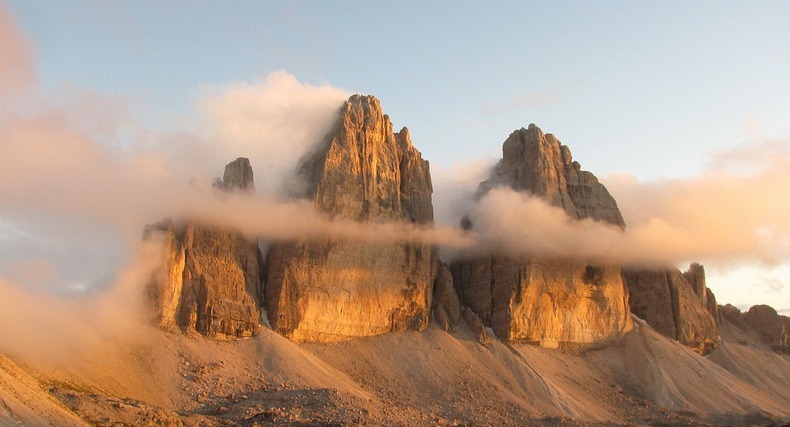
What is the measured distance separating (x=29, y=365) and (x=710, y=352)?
7576 cm

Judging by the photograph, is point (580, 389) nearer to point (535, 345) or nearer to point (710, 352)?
point (535, 345)

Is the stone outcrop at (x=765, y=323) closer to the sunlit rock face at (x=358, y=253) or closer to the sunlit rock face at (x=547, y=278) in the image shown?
the sunlit rock face at (x=547, y=278)

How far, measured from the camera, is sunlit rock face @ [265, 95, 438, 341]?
71562 millimetres

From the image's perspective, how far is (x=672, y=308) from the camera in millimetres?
94250

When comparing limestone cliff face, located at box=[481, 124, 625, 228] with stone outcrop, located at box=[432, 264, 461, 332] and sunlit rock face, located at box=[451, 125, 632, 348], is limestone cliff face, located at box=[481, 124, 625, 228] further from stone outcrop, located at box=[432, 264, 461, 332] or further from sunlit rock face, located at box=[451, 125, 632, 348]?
stone outcrop, located at box=[432, 264, 461, 332]

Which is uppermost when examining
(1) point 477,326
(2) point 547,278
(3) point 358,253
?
(3) point 358,253

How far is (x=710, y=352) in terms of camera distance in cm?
9569

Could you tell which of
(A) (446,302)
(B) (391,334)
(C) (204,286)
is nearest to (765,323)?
(A) (446,302)

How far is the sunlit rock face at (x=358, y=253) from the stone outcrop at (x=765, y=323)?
4901cm

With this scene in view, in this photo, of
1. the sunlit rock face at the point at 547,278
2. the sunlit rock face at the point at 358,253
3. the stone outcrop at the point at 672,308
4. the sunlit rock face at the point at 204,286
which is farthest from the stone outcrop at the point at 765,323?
the sunlit rock face at the point at 204,286

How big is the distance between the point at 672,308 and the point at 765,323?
20.8m

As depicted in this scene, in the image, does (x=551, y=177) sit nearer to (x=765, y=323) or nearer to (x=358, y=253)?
(x=358, y=253)

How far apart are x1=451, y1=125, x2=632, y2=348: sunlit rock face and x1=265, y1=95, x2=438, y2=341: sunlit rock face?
709 cm

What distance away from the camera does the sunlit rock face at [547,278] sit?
83.1m
